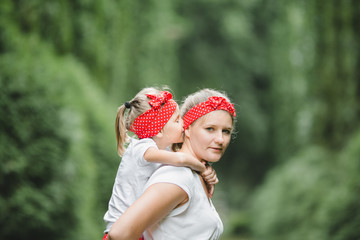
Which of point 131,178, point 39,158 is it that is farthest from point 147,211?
point 39,158

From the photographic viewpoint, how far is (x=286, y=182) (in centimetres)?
1120

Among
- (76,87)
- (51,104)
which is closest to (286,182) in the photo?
(76,87)

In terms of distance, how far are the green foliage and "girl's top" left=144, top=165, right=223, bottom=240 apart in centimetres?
397

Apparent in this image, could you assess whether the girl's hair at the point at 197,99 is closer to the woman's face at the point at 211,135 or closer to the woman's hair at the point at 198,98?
the woman's hair at the point at 198,98

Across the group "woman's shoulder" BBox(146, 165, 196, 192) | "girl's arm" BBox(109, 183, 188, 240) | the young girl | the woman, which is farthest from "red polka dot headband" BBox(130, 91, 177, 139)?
"girl's arm" BBox(109, 183, 188, 240)

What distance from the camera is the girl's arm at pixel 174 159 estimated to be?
238cm

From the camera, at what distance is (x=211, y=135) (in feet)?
8.30

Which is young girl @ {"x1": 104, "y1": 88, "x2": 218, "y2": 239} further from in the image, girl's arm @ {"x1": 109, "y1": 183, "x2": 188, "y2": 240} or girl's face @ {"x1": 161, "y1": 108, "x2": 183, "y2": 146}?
girl's arm @ {"x1": 109, "y1": 183, "x2": 188, "y2": 240}

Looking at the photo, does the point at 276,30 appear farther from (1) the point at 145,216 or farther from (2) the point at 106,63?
(1) the point at 145,216

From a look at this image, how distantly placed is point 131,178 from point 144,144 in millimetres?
217

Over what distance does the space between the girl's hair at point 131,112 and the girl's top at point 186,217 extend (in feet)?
1.54

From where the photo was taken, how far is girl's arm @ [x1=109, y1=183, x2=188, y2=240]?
217 cm

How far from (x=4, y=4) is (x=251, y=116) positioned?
67.9ft

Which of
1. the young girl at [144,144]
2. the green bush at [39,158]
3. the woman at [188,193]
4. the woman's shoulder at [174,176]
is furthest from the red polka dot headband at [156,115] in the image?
the green bush at [39,158]
